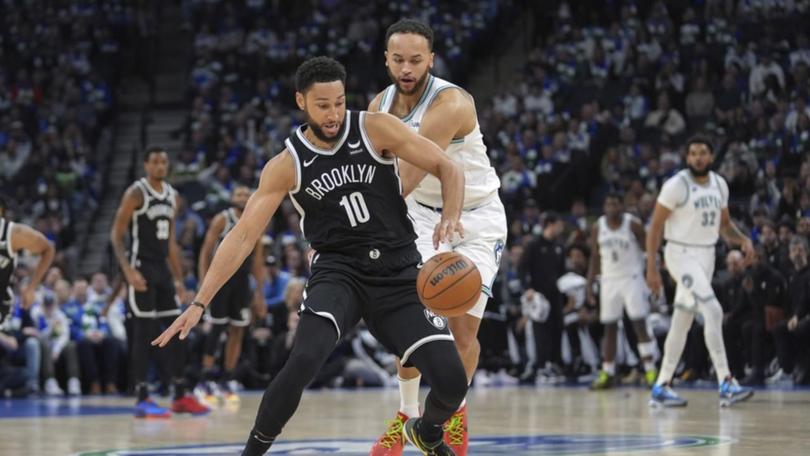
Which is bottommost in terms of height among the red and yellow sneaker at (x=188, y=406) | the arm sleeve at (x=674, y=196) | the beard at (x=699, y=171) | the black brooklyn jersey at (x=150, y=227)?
the red and yellow sneaker at (x=188, y=406)

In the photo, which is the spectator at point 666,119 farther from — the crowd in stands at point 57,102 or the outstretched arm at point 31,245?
the outstretched arm at point 31,245

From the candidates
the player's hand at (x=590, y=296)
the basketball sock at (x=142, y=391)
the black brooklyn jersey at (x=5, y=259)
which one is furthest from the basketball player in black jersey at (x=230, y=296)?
the player's hand at (x=590, y=296)

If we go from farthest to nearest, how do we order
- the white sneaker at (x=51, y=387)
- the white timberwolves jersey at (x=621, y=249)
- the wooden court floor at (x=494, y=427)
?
the white sneaker at (x=51, y=387)
the white timberwolves jersey at (x=621, y=249)
the wooden court floor at (x=494, y=427)

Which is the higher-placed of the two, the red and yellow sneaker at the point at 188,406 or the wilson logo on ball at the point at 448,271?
the wilson logo on ball at the point at 448,271

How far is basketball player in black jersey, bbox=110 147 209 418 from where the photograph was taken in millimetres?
10680

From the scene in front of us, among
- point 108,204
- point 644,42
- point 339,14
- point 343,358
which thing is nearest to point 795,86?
point 644,42

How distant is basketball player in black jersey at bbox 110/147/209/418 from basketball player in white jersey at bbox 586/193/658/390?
509 centimetres

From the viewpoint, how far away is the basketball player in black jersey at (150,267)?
35.0ft

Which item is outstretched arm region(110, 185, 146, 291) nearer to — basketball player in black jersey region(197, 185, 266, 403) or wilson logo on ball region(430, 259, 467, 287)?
basketball player in black jersey region(197, 185, 266, 403)

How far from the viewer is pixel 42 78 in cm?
2386

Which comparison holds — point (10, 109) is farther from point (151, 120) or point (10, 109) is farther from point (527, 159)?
point (527, 159)

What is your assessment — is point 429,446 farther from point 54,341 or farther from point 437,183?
point 54,341

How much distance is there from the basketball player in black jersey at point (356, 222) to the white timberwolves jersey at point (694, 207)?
5.53 meters

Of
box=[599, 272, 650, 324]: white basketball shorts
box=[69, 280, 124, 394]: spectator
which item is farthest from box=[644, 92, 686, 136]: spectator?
box=[69, 280, 124, 394]: spectator
